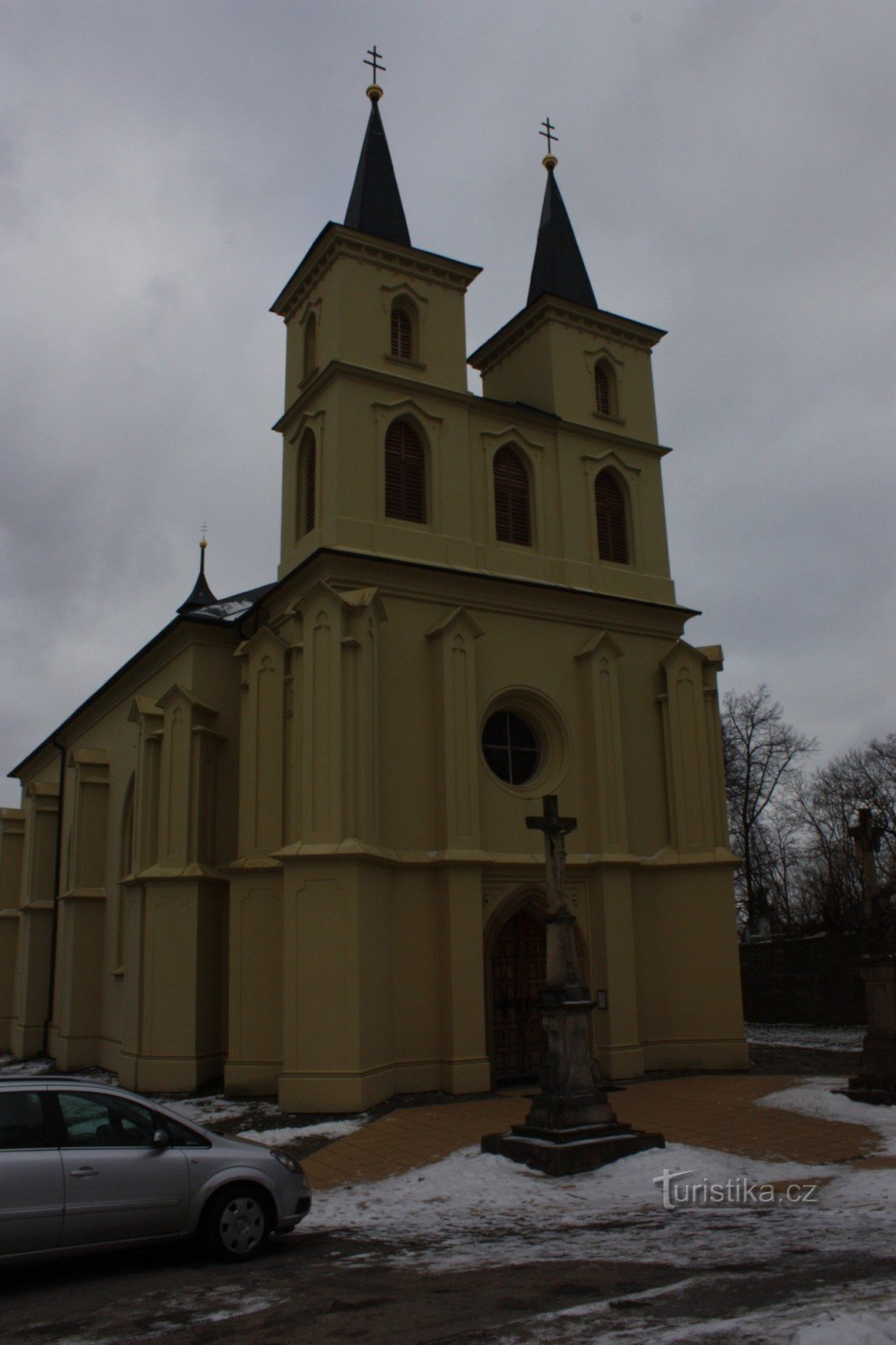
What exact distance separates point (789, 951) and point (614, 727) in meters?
11.3

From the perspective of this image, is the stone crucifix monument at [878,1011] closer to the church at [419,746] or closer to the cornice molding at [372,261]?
the church at [419,746]

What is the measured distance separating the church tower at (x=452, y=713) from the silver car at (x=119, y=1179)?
21.5 feet

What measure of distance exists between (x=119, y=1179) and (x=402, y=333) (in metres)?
15.5

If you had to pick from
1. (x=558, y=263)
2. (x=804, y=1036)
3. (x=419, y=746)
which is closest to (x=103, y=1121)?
(x=419, y=746)

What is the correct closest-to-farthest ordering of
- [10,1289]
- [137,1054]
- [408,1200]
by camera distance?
[10,1289] < [408,1200] < [137,1054]

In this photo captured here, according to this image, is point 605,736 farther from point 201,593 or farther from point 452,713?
point 201,593

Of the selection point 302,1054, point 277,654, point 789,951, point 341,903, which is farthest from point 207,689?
point 789,951

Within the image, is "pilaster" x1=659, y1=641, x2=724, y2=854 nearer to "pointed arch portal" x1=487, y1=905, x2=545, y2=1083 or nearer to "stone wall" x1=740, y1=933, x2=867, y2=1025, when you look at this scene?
"pointed arch portal" x1=487, y1=905, x2=545, y2=1083

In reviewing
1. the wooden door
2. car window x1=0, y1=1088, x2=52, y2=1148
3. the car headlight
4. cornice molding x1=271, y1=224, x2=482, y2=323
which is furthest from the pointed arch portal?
cornice molding x1=271, y1=224, x2=482, y2=323

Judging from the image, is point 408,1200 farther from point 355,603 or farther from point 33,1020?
point 33,1020

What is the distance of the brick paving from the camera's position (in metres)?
10.8

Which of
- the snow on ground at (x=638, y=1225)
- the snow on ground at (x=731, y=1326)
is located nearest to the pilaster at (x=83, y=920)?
the snow on ground at (x=638, y=1225)

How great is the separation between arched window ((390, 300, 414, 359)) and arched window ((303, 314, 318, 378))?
5.25 ft

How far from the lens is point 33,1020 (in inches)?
979
